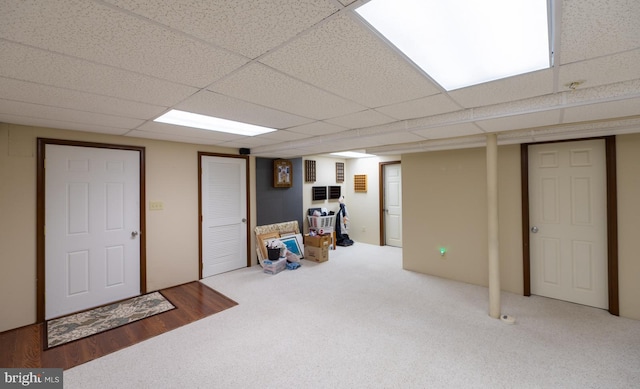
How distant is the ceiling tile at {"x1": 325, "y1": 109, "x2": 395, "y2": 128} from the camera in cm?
252

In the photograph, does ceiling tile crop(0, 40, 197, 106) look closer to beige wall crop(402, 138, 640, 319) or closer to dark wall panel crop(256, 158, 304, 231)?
dark wall panel crop(256, 158, 304, 231)

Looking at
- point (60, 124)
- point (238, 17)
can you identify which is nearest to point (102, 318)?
point (60, 124)

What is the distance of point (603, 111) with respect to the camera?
2.18 metres

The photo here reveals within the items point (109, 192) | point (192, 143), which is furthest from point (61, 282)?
point (192, 143)

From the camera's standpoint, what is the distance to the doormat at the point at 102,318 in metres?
2.70

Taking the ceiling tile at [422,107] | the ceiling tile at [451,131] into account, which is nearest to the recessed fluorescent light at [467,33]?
the ceiling tile at [422,107]

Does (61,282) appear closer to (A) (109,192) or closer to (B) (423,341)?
(A) (109,192)

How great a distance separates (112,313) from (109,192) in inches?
57.7

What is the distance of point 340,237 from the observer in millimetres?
6637

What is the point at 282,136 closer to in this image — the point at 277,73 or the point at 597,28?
the point at 277,73

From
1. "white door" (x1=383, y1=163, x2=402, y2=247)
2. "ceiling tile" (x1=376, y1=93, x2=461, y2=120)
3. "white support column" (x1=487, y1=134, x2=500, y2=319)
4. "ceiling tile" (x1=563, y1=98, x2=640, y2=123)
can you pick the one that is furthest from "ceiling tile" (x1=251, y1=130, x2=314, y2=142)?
"white door" (x1=383, y1=163, x2=402, y2=247)

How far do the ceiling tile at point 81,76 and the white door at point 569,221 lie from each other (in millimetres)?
4120

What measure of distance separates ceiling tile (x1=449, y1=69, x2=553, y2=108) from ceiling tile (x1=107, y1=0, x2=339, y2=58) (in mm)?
1326

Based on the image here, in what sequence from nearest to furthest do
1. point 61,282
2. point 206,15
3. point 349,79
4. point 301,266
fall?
point 206,15, point 349,79, point 61,282, point 301,266
